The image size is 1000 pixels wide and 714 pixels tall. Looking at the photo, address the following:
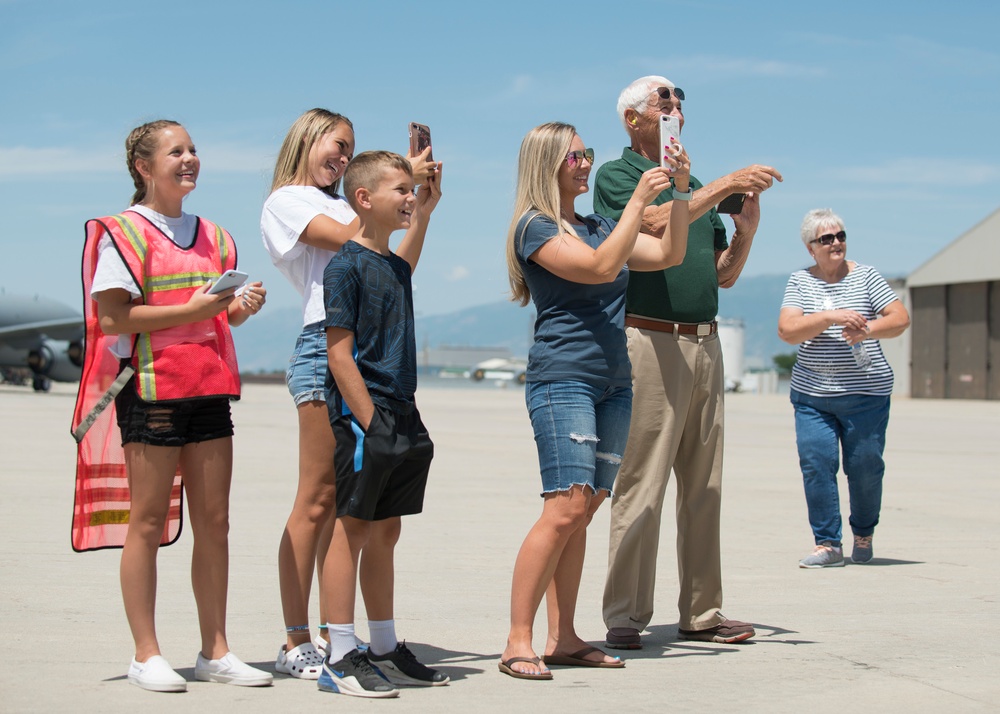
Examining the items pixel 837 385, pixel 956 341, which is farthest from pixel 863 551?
pixel 956 341

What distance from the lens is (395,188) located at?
13.2 feet

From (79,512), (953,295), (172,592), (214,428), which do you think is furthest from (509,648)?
(953,295)

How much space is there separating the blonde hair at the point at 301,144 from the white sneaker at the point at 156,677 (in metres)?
1.81

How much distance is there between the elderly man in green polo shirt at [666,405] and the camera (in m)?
4.91

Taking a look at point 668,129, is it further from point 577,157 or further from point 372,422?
point 372,422

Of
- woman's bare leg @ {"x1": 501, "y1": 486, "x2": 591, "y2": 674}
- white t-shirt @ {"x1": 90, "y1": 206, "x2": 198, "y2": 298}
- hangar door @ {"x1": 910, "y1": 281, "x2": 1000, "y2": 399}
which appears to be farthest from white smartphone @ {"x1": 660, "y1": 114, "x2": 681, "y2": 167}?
hangar door @ {"x1": 910, "y1": 281, "x2": 1000, "y2": 399}

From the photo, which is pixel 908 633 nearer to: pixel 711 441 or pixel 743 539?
pixel 711 441

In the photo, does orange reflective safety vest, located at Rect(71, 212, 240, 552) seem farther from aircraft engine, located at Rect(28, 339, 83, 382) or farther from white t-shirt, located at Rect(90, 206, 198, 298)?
aircraft engine, located at Rect(28, 339, 83, 382)

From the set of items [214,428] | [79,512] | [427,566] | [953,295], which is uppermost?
[953,295]

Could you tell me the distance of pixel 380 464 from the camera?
388cm

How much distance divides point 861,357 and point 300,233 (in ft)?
13.8

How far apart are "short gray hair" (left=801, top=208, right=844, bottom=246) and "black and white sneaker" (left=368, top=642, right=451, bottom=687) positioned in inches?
168

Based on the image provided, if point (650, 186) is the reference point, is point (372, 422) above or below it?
below

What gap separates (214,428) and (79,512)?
61 cm
